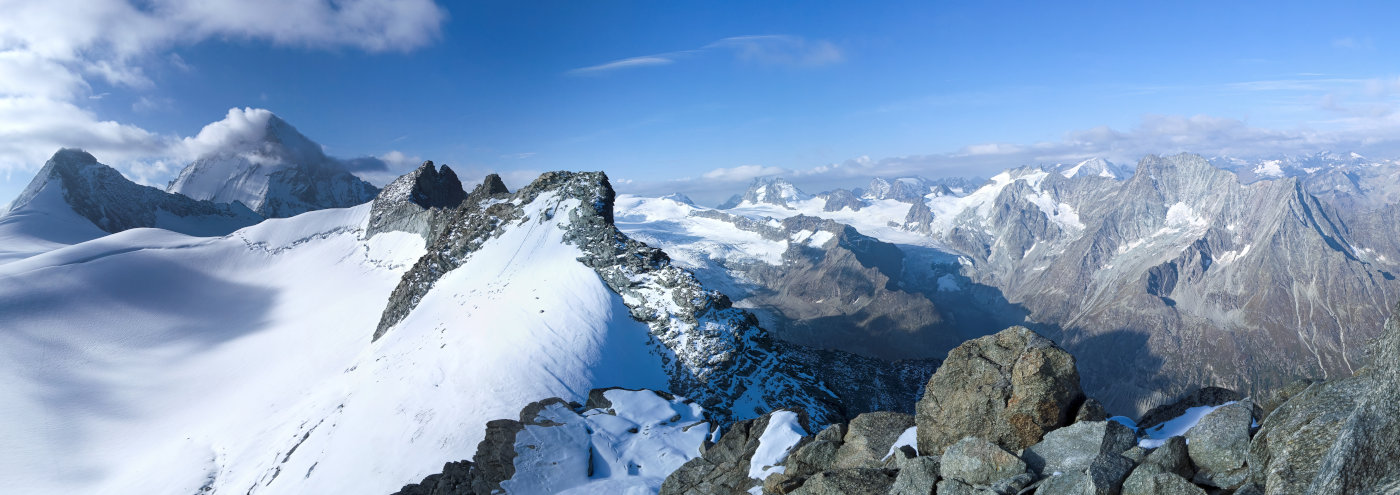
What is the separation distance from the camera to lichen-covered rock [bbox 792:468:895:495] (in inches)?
668

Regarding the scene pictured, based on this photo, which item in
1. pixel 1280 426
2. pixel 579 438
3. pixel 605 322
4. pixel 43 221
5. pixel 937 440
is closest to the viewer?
pixel 1280 426

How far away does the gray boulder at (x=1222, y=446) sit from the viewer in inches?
472

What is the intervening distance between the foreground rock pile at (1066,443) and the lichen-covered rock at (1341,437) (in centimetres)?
2

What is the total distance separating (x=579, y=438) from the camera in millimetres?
35969

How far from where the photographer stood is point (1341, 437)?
9.76 meters

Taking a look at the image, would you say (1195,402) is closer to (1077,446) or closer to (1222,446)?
(1077,446)

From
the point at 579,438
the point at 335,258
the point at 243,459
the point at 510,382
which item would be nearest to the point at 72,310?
the point at 335,258

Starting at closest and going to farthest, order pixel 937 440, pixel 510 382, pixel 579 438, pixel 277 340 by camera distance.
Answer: pixel 937 440, pixel 579 438, pixel 510 382, pixel 277 340

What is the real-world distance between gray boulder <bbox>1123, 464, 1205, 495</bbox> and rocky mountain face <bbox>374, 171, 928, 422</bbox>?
2988 cm

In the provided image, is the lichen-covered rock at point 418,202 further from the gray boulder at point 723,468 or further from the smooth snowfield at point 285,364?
the gray boulder at point 723,468

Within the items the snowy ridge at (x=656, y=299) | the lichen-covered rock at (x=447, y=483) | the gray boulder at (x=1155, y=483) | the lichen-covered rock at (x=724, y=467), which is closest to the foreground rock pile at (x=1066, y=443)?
the gray boulder at (x=1155, y=483)

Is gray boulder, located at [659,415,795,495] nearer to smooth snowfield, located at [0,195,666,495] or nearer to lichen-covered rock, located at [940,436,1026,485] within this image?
lichen-covered rock, located at [940,436,1026,485]

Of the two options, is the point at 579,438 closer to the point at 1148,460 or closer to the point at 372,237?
the point at 1148,460

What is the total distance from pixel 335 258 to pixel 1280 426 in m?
121
